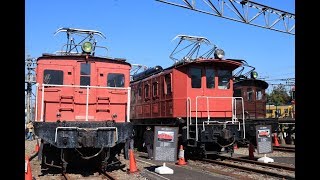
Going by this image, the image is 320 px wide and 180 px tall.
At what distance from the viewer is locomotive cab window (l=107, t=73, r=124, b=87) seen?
37.8 feet

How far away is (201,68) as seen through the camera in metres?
14.8

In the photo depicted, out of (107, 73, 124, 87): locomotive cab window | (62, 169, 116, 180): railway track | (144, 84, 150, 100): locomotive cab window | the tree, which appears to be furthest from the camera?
the tree

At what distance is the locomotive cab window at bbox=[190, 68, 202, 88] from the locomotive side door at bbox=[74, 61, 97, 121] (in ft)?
15.4

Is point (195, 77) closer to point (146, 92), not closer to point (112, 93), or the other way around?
point (146, 92)

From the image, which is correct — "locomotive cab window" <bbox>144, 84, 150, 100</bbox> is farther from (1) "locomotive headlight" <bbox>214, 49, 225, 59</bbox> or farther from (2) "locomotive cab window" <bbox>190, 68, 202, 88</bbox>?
(1) "locomotive headlight" <bbox>214, 49, 225, 59</bbox>

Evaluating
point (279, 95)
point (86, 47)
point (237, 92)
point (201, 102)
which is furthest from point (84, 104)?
point (279, 95)

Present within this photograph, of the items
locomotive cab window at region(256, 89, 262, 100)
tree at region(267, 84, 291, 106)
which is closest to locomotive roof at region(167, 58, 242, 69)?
locomotive cab window at region(256, 89, 262, 100)

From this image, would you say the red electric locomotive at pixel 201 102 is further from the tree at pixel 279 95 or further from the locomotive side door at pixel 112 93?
the tree at pixel 279 95

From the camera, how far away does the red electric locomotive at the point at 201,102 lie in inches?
541

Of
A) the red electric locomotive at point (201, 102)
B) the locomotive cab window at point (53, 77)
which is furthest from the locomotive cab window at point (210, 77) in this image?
the locomotive cab window at point (53, 77)

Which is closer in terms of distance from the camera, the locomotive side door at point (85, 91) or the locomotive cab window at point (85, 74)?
the locomotive side door at point (85, 91)

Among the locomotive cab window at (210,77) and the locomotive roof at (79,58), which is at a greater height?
the locomotive roof at (79,58)
